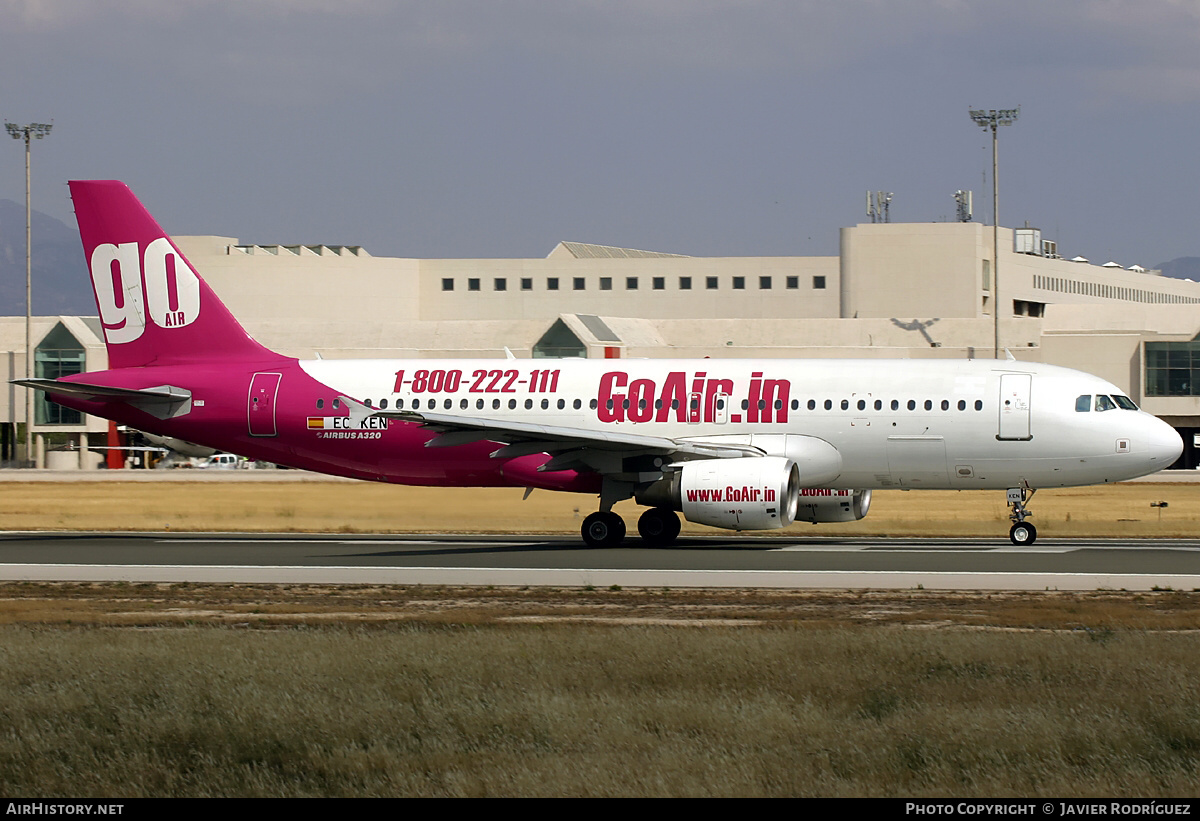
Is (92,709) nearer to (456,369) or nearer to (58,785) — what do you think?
(58,785)

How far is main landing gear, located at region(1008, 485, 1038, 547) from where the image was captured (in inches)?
1193

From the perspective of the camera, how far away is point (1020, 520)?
101 feet

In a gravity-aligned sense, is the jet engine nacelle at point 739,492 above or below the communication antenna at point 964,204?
below

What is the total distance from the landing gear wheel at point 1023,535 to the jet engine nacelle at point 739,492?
498 centimetres

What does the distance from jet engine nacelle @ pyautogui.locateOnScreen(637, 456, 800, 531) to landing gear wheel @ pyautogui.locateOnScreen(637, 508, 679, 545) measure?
1961mm

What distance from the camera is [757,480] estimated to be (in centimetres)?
2838

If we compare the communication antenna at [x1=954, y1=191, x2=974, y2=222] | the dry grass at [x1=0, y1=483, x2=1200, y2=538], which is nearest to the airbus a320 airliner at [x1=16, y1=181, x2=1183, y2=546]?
the dry grass at [x1=0, y1=483, x2=1200, y2=538]

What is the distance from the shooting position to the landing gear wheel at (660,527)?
31.3 meters

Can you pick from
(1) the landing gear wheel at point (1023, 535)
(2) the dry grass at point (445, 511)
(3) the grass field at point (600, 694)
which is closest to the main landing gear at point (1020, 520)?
(1) the landing gear wheel at point (1023, 535)

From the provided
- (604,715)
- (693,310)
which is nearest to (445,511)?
(604,715)

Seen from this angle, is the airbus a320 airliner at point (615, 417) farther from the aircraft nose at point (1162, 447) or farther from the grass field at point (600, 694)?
the grass field at point (600, 694)

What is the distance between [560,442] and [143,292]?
12.0 m

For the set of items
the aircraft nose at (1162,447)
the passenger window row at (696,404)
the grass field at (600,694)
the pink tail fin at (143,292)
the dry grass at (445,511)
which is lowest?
the grass field at (600,694)

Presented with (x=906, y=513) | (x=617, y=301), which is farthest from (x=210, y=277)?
(x=906, y=513)
